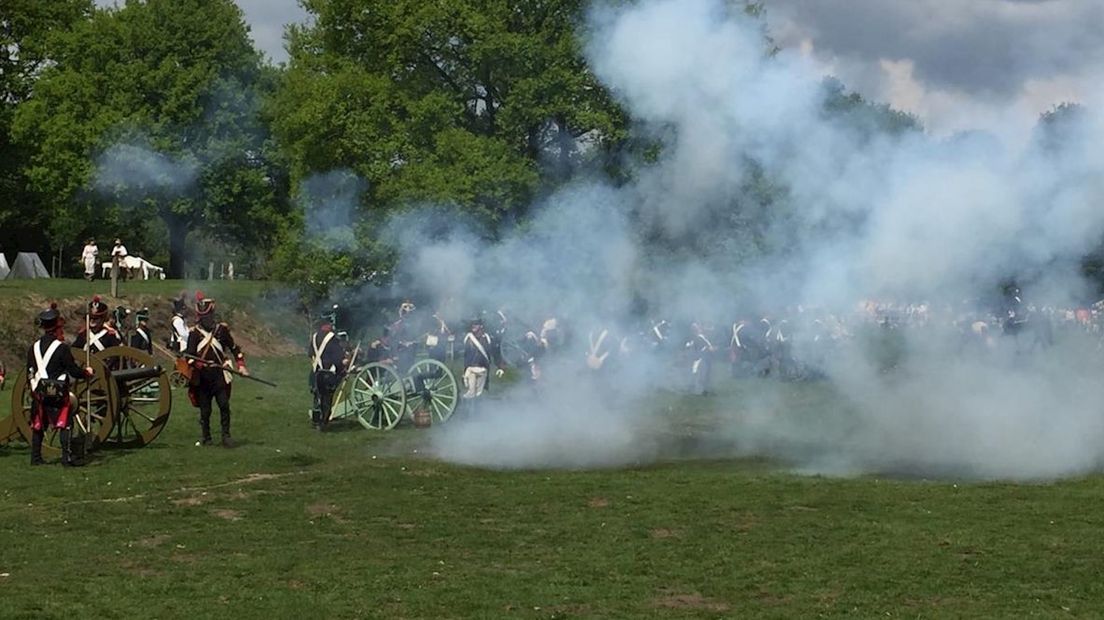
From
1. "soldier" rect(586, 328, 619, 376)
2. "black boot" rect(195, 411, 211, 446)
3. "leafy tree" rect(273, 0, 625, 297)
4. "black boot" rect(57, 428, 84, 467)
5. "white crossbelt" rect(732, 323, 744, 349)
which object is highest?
"leafy tree" rect(273, 0, 625, 297)

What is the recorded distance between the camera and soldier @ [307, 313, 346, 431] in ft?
71.2

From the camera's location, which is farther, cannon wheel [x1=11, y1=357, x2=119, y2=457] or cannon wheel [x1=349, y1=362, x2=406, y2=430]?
cannon wheel [x1=349, y1=362, x2=406, y2=430]

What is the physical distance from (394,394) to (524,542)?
9596mm

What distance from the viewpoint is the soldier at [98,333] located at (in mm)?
20203

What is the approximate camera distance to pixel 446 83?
30.1 meters

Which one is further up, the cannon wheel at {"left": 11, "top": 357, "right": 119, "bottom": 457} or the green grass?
the cannon wheel at {"left": 11, "top": 357, "right": 119, "bottom": 457}

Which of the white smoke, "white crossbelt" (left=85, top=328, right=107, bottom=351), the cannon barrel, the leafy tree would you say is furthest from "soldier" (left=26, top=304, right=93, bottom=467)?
the white smoke

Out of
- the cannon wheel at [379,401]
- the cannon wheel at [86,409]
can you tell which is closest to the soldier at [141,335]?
the cannon wheel at [379,401]

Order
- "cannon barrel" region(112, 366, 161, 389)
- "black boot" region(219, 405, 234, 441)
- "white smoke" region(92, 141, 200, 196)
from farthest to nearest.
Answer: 1. "white smoke" region(92, 141, 200, 196)
2. "black boot" region(219, 405, 234, 441)
3. "cannon barrel" region(112, 366, 161, 389)

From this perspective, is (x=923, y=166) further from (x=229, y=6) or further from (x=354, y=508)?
(x=229, y=6)

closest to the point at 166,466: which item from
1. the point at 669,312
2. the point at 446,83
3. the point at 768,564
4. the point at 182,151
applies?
the point at 768,564

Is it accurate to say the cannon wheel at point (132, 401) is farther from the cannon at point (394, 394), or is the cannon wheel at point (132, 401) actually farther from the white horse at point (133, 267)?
the white horse at point (133, 267)

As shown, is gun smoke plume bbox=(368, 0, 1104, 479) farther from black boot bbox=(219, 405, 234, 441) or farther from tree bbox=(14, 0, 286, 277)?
tree bbox=(14, 0, 286, 277)

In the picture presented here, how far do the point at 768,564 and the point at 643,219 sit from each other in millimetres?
13450
